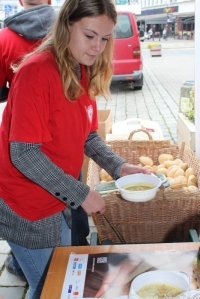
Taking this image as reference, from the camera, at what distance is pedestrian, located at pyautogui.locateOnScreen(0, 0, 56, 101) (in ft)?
6.31

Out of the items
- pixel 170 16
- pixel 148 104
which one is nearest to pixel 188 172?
pixel 148 104

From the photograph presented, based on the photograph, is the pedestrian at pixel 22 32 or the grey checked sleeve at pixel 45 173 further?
the pedestrian at pixel 22 32

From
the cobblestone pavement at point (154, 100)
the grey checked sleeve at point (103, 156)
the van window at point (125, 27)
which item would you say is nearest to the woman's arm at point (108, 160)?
the grey checked sleeve at point (103, 156)

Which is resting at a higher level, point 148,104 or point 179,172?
point 179,172

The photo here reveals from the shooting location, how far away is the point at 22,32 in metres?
1.94

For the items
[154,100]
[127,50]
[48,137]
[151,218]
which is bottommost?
[154,100]

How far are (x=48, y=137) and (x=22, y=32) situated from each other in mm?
899

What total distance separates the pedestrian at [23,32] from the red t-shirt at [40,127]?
2.22ft

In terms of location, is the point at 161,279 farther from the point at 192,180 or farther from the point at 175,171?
the point at 175,171

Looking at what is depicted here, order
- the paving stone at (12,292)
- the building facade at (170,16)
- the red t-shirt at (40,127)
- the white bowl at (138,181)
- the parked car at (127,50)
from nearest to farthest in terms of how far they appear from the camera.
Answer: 1. the red t-shirt at (40,127)
2. the white bowl at (138,181)
3. the paving stone at (12,292)
4. the parked car at (127,50)
5. the building facade at (170,16)

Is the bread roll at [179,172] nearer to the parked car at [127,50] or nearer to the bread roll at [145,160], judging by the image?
the bread roll at [145,160]

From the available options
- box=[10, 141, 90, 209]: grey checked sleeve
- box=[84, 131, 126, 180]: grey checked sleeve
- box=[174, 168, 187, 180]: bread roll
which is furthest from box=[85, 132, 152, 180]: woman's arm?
Answer: box=[174, 168, 187, 180]: bread roll

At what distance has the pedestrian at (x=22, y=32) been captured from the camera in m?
1.92

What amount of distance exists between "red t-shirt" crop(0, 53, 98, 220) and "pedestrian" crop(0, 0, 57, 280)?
676mm
